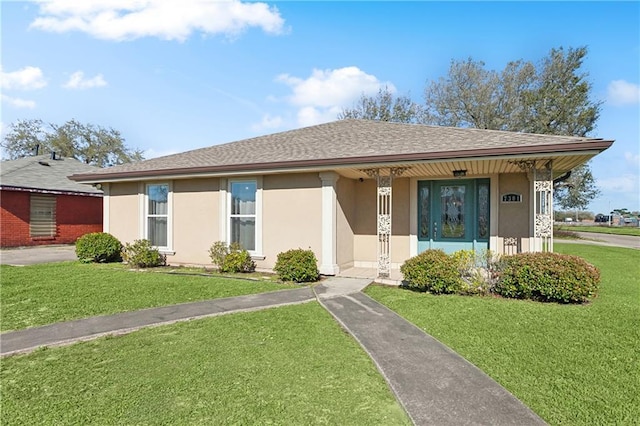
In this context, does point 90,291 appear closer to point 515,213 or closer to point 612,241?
point 515,213

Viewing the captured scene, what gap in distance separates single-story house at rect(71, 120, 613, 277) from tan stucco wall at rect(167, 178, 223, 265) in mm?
30

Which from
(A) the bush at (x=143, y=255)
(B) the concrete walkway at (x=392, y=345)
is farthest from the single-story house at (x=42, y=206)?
(B) the concrete walkway at (x=392, y=345)

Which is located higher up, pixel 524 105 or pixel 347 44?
pixel 524 105

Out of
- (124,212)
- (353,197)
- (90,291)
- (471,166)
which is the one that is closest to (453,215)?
(471,166)

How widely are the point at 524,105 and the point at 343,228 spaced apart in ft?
76.0

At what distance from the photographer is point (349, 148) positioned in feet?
29.3

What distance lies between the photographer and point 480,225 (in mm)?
9180

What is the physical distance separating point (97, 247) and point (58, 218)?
8.15 meters

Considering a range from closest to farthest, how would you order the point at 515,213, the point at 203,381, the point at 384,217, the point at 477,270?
the point at 203,381, the point at 477,270, the point at 384,217, the point at 515,213

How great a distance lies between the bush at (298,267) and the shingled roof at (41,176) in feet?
40.2

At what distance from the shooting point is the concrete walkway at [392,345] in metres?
2.73

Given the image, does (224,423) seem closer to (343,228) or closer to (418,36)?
(343,228)

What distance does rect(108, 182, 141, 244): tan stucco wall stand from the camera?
445 inches

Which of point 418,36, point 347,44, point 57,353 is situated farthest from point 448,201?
point 57,353
